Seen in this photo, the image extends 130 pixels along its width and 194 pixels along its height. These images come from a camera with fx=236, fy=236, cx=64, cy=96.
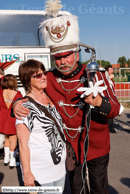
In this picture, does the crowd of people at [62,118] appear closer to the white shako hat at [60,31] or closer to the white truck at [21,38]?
the white shako hat at [60,31]

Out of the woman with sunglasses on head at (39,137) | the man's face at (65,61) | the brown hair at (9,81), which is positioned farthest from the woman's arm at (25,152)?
the brown hair at (9,81)

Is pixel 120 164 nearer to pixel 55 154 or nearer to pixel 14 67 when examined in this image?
pixel 55 154

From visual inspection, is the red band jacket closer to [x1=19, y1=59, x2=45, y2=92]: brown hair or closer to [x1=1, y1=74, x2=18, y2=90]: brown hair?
[x1=19, y1=59, x2=45, y2=92]: brown hair

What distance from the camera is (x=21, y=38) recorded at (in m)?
7.44

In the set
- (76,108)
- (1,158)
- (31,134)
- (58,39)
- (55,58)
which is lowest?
(1,158)

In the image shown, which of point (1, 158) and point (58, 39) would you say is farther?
point (1, 158)

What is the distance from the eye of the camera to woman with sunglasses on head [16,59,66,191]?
2.08m

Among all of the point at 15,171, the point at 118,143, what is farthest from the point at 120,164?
the point at 15,171

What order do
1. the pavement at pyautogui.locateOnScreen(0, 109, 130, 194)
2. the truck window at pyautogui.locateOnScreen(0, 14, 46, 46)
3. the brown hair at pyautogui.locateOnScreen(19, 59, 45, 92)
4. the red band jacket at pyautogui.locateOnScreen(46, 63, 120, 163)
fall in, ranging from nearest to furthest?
the brown hair at pyautogui.locateOnScreen(19, 59, 45, 92) < the red band jacket at pyautogui.locateOnScreen(46, 63, 120, 163) < the pavement at pyautogui.locateOnScreen(0, 109, 130, 194) < the truck window at pyautogui.locateOnScreen(0, 14, 46, 46)

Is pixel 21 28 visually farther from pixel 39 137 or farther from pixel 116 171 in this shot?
pixel 39 137

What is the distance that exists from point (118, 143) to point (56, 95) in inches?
158

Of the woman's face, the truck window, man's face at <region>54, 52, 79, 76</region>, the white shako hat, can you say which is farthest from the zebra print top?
the truck window

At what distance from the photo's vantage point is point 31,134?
2117 mm

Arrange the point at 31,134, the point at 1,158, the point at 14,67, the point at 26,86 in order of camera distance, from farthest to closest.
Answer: the point at 14,67 → the point at 1,158 → the point at 26,86 → the point at 31,134
